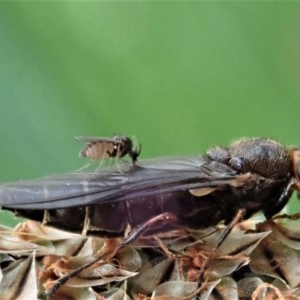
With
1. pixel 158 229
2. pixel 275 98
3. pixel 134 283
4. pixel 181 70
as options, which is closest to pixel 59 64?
pixel 181 70

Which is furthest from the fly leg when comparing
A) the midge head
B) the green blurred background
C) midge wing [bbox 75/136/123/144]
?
the green blurred background

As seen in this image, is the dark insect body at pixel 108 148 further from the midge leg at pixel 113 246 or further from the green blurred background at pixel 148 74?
the green blurred background at pixel 148 74

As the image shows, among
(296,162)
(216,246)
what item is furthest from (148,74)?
(216,246)

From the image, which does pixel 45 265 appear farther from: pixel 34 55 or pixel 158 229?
pixel 34 55

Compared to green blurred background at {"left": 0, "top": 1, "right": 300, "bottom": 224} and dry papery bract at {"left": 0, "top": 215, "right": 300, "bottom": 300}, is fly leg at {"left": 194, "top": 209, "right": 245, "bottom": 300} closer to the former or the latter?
dry papery bract at {"left": 0, "top": 215, "right": 300, "bottom": 300}

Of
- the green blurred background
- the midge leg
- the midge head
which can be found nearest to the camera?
the midge leg

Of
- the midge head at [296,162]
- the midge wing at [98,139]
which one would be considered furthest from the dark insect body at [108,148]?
the midge head at [296,162]
